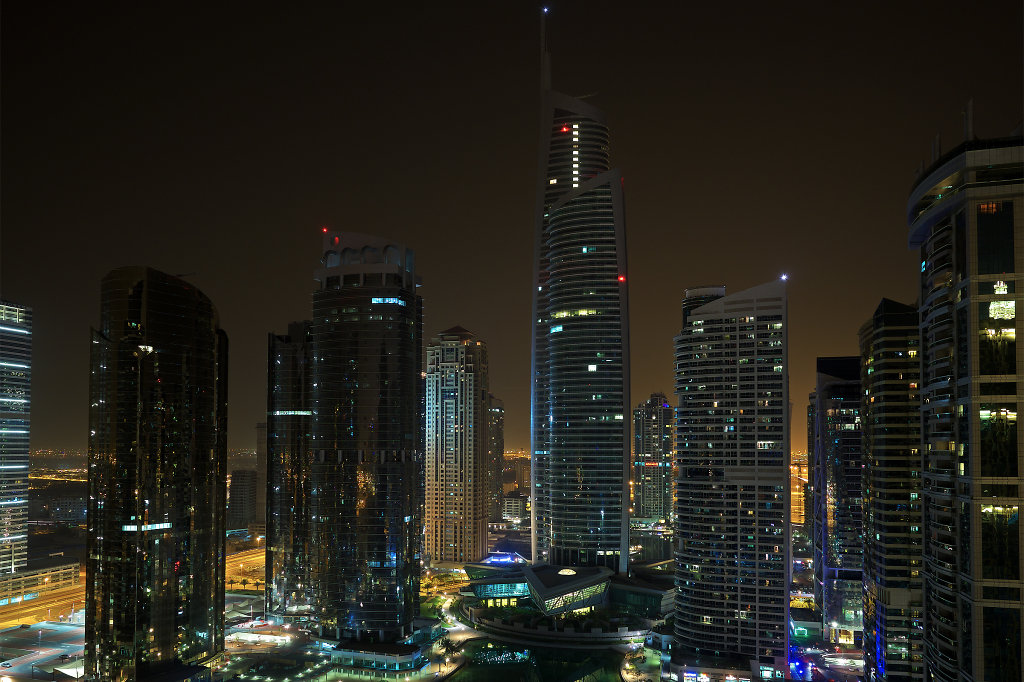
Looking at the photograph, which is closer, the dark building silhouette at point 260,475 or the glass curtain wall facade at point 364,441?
the glass curtain wall facade at point 364,441

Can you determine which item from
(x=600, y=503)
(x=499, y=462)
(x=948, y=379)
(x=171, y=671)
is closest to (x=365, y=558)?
(x=171, y=671)

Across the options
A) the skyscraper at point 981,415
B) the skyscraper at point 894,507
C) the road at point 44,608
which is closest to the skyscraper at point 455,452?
the road at point 44,608

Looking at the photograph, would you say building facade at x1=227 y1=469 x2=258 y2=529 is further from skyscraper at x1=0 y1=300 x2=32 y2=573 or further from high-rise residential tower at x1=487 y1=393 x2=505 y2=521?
skyscraper at x1=0 y1=300 x2=32 y2=573

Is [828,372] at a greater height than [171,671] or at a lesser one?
greater

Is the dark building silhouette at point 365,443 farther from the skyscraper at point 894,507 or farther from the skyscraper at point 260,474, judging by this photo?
the skyscraper at point 260,474

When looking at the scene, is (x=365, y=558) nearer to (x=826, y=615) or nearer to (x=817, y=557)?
(x=826, y=615)

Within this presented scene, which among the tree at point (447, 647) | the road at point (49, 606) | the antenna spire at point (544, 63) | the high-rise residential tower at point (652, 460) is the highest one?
the antenna spire at point (544, 63)

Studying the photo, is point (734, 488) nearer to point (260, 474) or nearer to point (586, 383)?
point (586, 383)
